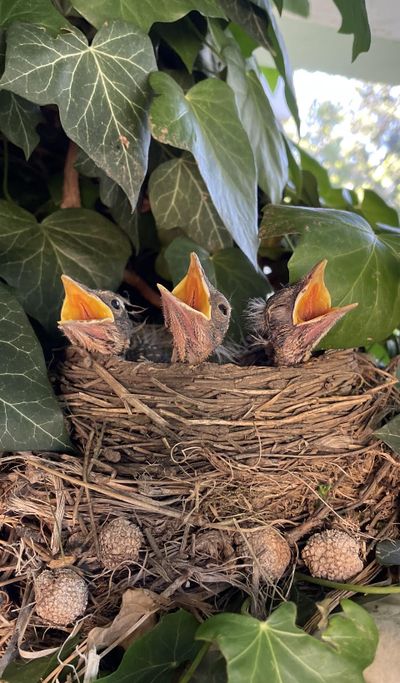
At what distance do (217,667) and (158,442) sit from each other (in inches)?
10.9

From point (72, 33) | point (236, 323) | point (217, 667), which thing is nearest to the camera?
point (217, 667)

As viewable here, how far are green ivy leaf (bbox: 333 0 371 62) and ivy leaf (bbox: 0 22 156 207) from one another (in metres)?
0.30

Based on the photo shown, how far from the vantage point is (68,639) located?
730 mm

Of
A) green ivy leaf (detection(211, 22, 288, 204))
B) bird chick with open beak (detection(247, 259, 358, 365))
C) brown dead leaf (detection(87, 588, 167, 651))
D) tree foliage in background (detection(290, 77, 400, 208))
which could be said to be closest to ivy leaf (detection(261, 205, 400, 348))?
bird chick with open beak (detection(247, 259, 358, 365))

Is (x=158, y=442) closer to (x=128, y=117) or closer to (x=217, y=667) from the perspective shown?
(x=217, y=667)

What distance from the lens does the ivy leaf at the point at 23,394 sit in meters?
0.78

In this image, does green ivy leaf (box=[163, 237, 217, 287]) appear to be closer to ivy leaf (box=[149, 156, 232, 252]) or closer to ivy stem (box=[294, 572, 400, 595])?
ivy leaf (box=[149, 156, 232, 252])

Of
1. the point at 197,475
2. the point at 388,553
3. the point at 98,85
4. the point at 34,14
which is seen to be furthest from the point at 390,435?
the point at 34,14

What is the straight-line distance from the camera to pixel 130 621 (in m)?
0.75

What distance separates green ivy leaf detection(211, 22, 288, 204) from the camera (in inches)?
41.1

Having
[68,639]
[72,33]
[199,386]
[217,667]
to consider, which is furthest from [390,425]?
[72,33]

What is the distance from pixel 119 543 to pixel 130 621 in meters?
0.09

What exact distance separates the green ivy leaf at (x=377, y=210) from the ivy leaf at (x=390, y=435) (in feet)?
1.96

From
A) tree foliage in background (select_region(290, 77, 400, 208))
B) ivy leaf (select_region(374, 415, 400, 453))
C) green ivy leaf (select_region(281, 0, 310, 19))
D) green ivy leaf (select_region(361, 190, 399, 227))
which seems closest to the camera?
ivy leaf (select_region(374, 415, 400, 453))
